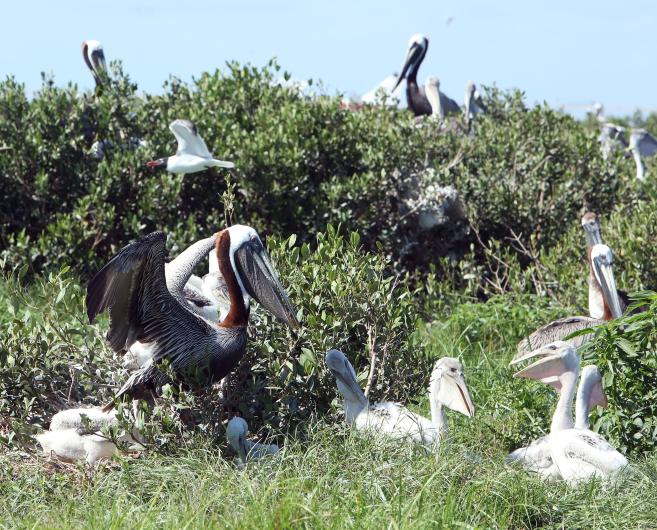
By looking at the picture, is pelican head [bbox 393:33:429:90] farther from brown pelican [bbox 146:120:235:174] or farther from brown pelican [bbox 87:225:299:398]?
brown pelican [bbox 87:225:299:398]

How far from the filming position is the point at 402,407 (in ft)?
16.9

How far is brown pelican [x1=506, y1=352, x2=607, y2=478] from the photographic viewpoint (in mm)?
4801

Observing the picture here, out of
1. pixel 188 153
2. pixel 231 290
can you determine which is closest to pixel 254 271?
pixel 231 290

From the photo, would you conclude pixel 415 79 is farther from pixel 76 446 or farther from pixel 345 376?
pixel 76 446

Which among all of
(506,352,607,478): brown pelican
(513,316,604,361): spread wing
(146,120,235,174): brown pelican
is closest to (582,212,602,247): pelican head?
(513,316,604,361): spread wing

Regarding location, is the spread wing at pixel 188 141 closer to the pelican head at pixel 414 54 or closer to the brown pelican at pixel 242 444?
the brown pelican at pixel 242 444

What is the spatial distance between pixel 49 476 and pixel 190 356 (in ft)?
2.67

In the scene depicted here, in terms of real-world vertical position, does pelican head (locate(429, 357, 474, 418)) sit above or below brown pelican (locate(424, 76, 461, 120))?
below

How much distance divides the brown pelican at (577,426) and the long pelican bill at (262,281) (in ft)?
3.81

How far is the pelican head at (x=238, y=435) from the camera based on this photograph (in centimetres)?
479

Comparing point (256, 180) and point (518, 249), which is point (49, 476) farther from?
point (518, 249)

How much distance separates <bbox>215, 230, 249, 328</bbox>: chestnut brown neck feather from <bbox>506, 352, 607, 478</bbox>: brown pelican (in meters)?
1.37

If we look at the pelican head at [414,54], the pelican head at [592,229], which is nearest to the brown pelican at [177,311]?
the pelican head at [592,229]

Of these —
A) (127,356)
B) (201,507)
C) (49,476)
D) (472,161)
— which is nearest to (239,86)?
(472,161)
